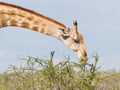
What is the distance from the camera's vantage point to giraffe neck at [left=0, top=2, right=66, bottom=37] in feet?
46.1

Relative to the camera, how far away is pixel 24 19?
14.3 meters

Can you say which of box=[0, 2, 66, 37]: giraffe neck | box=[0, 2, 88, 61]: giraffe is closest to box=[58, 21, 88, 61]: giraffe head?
box=[0, 2, 88, 61]: giraffe

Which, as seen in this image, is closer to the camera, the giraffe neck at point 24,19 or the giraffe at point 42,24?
the giraffe at point 42,24

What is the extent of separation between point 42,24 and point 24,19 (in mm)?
615

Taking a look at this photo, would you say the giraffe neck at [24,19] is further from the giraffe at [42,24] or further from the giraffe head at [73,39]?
the giraffe head at [73,39]

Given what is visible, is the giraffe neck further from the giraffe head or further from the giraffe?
the giraffe head

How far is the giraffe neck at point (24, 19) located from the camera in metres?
14.1

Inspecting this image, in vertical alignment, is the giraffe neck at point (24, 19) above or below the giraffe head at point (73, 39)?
above

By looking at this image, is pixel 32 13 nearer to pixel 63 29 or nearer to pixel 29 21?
pixel 29 21

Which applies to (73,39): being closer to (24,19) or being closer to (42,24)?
(42,24)

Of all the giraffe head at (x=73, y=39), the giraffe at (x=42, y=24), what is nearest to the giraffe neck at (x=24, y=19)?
the giraffe at (x=42, y=24)

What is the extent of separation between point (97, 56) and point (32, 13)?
7857 millimetres

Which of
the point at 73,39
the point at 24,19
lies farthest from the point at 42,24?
the point at 73,39

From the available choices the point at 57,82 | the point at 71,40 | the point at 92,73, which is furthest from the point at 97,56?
the point at 71,40
